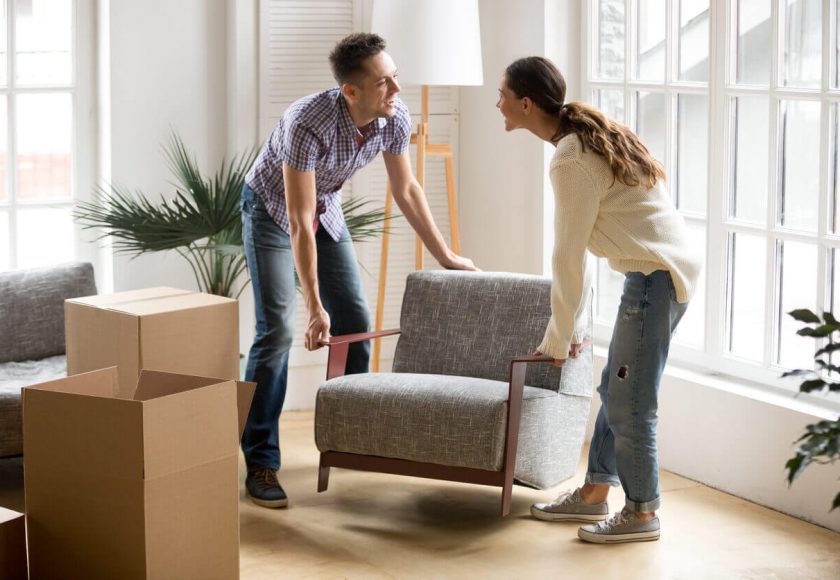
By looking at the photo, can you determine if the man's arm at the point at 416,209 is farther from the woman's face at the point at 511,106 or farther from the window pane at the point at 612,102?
the window pane at the point at 612,102

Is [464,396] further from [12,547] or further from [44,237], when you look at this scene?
[44,237]

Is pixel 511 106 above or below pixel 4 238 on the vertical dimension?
above

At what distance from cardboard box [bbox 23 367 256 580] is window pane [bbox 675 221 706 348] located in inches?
82.0

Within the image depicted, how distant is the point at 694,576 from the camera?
320cm

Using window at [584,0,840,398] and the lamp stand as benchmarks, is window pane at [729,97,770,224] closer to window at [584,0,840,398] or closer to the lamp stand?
window at [584,0,840,398]

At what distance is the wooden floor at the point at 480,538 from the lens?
3.24m

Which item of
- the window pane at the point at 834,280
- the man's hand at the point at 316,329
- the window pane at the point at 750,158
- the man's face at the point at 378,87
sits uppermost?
the man's face at the point at 378,87

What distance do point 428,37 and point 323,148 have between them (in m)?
0.99

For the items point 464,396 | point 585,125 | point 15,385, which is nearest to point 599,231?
point 585,125

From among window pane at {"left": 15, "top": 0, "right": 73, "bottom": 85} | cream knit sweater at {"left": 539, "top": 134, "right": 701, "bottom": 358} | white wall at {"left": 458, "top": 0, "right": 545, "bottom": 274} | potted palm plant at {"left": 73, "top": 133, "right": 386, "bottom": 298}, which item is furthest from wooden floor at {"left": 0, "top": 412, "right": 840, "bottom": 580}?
window pane at {"left": 15, "top": 0, "right": 73, "bottom": 85}

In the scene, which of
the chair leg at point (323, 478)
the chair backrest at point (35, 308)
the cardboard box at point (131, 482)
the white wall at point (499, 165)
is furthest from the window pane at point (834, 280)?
the chair backrest at point (35, 308)

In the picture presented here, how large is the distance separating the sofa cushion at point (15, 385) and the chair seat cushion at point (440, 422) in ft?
3.03

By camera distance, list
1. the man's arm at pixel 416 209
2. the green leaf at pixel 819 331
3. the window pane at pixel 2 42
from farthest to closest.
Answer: the window pane at pixel 2 42 → the man's arm at pixel 416 209 → the green leaf at pixel 819 331

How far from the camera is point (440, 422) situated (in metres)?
3.43
